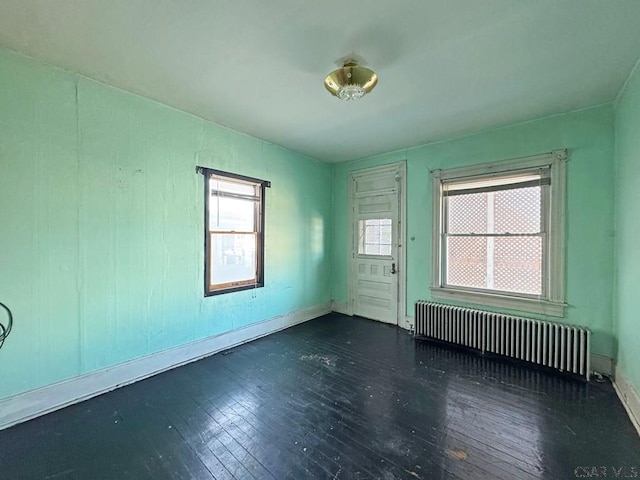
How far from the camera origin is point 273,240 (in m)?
4.07

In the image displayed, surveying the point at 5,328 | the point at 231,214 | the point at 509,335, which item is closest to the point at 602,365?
the point at 509,335

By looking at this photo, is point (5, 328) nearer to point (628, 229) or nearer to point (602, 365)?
point (628, 229)

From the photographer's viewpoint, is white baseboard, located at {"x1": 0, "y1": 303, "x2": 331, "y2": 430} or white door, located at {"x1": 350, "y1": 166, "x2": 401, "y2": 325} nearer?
white baseboard, located at {"x1": 0, "y1": 303, "x2": 331, "y2": 430}

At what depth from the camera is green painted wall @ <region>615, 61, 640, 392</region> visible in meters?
2.14

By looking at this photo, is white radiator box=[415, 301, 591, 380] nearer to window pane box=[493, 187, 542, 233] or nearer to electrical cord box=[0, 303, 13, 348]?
window pane box=[493, 187, 542, 233]

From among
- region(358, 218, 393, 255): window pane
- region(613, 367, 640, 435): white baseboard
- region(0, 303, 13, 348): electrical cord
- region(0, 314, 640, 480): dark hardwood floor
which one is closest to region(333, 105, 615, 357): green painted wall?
region(613, 367, 640, 435): white baseboard

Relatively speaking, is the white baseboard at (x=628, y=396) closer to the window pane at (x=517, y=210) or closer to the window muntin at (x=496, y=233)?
the window muntin at (x=496, y=233)

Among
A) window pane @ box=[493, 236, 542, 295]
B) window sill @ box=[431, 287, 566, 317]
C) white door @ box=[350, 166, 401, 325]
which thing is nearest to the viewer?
window sill @ box=[431, 287, 566, 317]

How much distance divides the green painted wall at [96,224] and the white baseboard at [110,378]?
70 mm

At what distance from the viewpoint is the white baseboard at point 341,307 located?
493 centimetres

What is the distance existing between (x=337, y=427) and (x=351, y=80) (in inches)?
104

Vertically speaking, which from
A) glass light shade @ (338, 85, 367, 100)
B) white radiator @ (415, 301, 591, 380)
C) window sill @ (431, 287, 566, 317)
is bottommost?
white radiator @ (415, 301, 591, 380)

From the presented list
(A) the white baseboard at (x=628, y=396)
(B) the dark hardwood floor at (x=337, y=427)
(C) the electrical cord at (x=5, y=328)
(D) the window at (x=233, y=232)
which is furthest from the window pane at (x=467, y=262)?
(C) the electrical cord at (x=5, y=328)

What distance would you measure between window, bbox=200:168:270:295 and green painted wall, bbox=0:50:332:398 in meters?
0.12
